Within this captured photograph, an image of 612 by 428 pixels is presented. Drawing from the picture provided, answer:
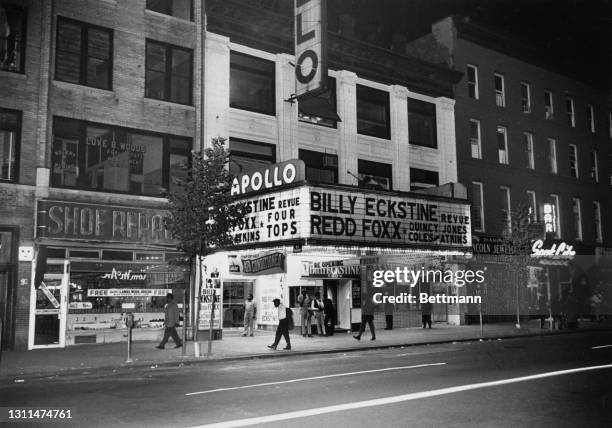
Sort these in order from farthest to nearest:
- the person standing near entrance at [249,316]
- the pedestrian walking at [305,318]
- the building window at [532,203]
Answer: the building window at [532,203]
the pedestrian walking at [305,318]
the person standing near entrance at [249,316]

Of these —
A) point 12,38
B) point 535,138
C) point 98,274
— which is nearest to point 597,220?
point 535,138

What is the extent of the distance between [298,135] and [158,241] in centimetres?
802

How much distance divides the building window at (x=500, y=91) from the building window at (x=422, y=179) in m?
7.65

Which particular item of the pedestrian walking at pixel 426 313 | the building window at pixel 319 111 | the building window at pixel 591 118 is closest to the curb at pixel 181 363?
the pedestrian walking at pixel 426 313

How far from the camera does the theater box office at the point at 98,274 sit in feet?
64.0

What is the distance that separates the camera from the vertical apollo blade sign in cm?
2284

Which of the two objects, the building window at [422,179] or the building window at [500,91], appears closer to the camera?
the building window at [422,179]

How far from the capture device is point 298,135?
26188 mm

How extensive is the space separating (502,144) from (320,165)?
13947 millimetres

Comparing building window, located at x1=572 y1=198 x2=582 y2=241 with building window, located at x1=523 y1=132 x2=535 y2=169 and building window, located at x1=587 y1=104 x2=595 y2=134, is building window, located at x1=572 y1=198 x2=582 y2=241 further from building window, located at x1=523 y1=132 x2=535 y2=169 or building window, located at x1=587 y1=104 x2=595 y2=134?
building window, located at x1=587 y1=104 x2=595 y2=134

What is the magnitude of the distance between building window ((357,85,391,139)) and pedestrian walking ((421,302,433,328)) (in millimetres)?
8656

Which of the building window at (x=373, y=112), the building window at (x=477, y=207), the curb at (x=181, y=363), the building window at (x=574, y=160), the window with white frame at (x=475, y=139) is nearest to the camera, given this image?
the curb at (x=181, y=363)

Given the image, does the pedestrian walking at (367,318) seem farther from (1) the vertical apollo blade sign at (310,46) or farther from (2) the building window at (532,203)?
(2) the building window at (532,203)

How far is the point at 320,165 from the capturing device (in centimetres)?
2681
